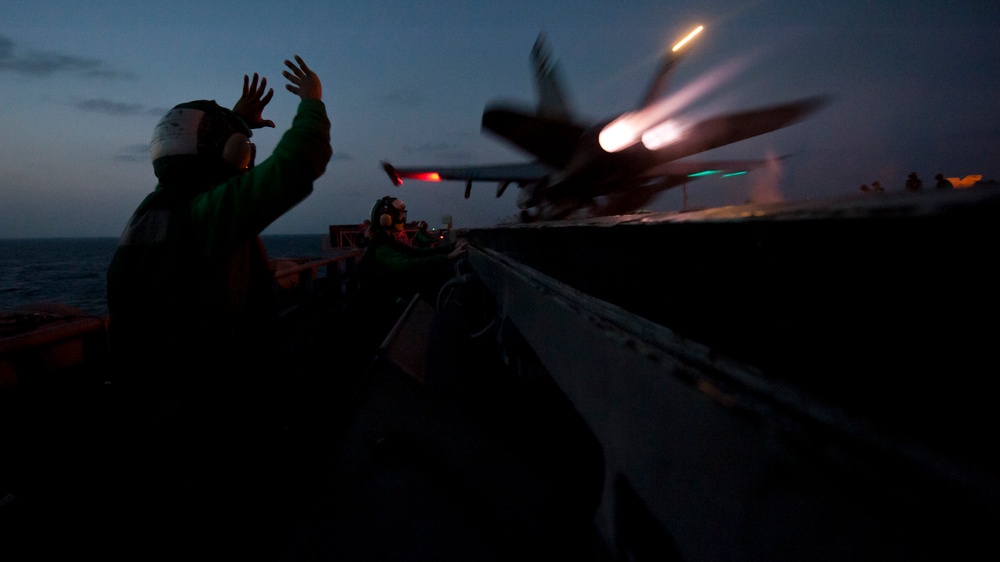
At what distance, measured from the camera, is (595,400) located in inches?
37.1

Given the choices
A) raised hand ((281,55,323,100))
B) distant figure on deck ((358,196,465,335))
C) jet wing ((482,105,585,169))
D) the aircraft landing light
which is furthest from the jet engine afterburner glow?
raised hand ((281,55,323,100))

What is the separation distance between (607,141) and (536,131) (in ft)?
3.04

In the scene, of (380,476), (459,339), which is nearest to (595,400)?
(380,476)

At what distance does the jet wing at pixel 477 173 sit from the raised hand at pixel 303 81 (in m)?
3.55

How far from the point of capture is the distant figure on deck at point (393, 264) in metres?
4.84

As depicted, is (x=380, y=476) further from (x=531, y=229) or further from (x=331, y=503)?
(x=531, y=229)

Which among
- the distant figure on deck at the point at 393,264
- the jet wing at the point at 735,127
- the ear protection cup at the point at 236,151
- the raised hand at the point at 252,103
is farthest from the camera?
the distant figure on deck at the point at 393,264

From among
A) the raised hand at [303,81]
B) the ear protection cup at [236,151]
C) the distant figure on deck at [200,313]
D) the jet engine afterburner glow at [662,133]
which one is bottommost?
the distant figure on deck at [200,313]

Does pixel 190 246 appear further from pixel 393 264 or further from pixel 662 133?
pixel 662 133

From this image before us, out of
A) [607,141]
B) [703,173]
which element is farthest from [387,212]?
[703,173]

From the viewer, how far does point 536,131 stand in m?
4.43

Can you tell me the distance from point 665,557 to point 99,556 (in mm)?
2525

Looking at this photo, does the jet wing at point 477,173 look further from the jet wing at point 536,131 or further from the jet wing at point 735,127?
the jet wing at point 735,127

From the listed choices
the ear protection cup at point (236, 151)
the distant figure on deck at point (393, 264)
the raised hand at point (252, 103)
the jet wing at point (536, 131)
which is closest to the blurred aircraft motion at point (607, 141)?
the jet wing at point (536, 131)
